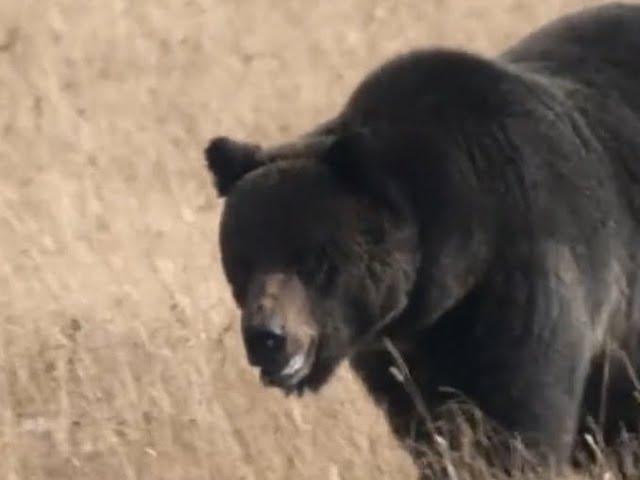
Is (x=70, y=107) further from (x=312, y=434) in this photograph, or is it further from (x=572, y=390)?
(x=572, y=390)

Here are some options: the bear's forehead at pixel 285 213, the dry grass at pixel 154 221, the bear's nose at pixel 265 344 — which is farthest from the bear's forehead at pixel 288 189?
the dry grass at pixel 154 221

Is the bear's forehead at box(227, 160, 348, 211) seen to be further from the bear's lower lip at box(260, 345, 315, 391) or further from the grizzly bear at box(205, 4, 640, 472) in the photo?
the bear's lower lip at box(260, 345, 315, 391)

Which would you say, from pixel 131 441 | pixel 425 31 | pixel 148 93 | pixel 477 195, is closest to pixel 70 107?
pixel 148 93

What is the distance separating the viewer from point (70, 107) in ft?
37.2

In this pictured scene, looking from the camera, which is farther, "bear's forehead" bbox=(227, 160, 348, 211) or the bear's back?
the bear's back

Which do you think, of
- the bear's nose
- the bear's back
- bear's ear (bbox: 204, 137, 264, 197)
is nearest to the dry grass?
the bear's nose

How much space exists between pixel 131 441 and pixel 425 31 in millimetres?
8070

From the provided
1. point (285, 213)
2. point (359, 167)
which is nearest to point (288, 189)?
point (285, 213)

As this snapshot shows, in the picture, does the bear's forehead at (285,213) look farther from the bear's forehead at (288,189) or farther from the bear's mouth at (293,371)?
the bear's mouth at (293,371)

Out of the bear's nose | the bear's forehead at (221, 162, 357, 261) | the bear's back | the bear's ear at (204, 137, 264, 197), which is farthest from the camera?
the bear's back

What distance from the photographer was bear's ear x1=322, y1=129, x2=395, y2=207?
4938 mm

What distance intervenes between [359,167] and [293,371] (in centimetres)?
56

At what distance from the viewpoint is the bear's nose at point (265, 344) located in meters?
4.72

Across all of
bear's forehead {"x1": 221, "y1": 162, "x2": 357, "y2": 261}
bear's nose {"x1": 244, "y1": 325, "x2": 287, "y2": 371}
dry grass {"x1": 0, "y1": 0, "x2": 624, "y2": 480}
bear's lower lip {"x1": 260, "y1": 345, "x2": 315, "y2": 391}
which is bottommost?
dry grass {"x1": 0, "y1": 0, "x2": 624, "y2": 480}
